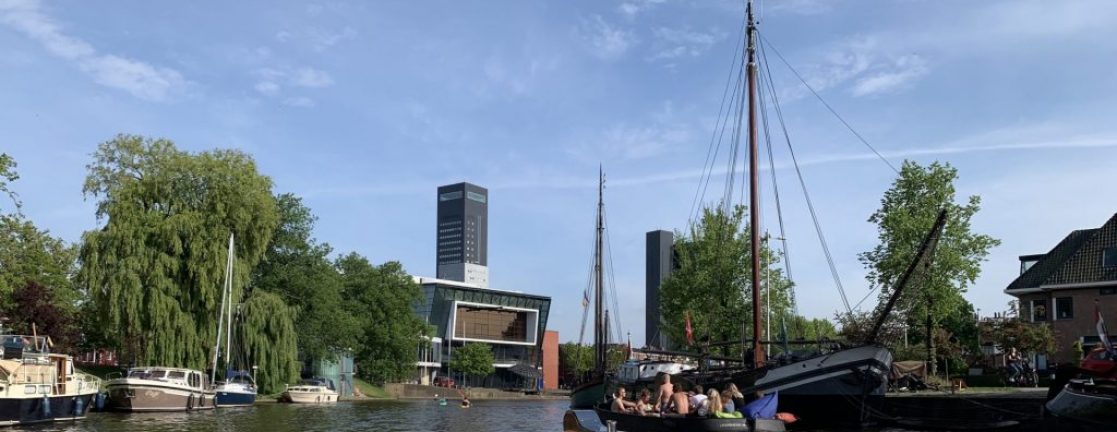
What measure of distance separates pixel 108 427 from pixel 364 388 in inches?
2237

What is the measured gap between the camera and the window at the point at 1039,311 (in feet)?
182

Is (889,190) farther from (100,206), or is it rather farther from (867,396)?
(100,206)

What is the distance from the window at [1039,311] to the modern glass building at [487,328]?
79896mm

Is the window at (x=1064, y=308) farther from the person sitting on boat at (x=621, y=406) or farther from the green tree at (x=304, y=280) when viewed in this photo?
the green tree at (x=304, y=280)

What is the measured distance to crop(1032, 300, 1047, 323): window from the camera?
55.4 meters

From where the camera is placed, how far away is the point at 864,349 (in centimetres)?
3262

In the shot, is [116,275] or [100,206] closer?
[116,275]

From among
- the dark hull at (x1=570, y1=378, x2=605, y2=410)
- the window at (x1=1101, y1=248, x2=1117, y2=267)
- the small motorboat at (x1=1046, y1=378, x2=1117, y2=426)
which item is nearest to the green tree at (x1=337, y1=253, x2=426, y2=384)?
the dark hull at (x1=570, y1=378, x2=605, y2=410)

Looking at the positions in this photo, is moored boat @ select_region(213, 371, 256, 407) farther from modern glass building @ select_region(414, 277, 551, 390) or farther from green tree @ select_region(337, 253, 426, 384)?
modern glass building @ select_region(414, 277, 551, 390)

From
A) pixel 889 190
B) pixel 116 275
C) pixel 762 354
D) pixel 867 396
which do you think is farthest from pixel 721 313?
pixel 116 275

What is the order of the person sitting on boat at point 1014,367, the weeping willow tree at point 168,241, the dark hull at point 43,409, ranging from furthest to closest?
the weeping willow tree at point 168,241 → the person sitting on boat at point 1014,367 → the dark hull at point 43,409

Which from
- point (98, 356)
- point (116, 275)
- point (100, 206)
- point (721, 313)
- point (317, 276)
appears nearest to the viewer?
point (116, 275)

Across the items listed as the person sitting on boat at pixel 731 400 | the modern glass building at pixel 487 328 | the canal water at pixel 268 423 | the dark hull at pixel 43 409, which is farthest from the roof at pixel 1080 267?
the modern glass building at pixel 487 328

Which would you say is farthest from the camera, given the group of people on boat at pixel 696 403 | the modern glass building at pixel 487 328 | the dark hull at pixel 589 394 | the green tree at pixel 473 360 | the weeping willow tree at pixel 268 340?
the modern glass building at pixel 487 328
